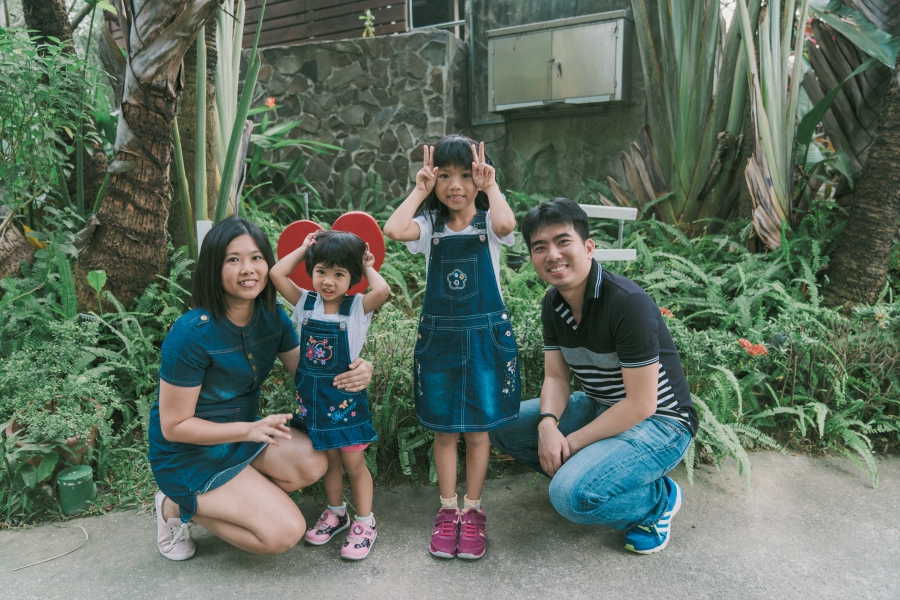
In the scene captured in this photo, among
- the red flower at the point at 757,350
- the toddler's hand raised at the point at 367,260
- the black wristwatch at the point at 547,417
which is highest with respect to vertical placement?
the toddler's hand raised at the point at 367,260

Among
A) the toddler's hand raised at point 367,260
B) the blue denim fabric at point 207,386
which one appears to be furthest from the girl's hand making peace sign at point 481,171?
Result: the blue denim fabric at point 207,386

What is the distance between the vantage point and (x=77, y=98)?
325cm

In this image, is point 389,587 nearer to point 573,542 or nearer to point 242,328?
point 573,542

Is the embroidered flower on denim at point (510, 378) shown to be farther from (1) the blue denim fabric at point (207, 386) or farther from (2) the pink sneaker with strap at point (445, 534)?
(1) the blue denim fabric at point (207, 386)

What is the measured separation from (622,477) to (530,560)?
0.44 metres

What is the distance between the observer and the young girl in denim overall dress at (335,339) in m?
2.08

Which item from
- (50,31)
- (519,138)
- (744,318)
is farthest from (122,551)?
(519,138)

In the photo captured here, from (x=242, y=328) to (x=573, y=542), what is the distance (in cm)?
143

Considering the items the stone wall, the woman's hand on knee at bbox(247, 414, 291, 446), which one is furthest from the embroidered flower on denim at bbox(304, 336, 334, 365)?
the stone wall

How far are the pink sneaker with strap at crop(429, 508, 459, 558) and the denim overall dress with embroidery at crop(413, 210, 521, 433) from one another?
33 cm

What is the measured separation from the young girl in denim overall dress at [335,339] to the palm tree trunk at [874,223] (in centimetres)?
311

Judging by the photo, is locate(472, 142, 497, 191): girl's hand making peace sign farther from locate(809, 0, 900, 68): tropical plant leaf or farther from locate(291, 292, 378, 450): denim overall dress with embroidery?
locate(809, 0, 900, 68): tropical plant leaf

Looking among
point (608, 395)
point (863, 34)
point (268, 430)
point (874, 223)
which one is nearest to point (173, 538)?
point (268, 430)

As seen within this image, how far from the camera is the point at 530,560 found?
2.18 meters
